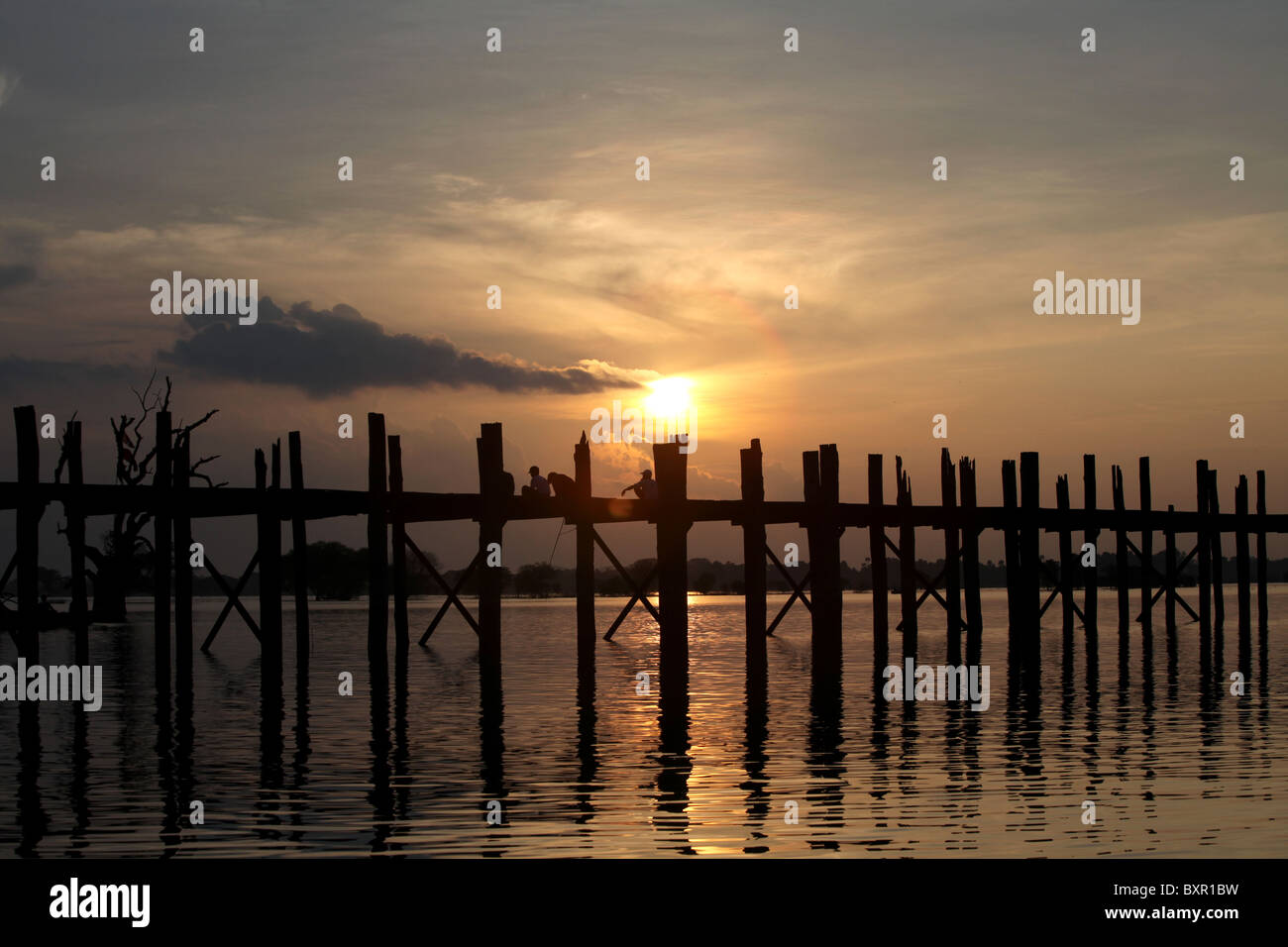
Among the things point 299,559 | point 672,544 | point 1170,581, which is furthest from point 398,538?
point 1170,581

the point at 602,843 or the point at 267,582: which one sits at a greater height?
the point at 267,582

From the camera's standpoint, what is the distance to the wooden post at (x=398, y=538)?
24062mm

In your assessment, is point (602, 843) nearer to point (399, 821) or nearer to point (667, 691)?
point (399, 821)

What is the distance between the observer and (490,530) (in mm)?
20422

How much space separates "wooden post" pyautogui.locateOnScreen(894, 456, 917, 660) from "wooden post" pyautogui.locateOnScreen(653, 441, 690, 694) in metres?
8.27

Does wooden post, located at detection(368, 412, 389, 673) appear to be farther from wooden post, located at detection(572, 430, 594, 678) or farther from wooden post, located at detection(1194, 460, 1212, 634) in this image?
wooden post, located at detection(1194, 460, 1212, 634)

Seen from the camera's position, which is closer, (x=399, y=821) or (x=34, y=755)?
(x=399, y=821)

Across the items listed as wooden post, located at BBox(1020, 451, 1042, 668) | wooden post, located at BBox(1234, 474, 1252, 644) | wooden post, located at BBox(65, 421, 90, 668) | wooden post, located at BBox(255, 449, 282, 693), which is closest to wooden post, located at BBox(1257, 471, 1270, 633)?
wooden post, located at BBox(1234, 474, 1252, 644)

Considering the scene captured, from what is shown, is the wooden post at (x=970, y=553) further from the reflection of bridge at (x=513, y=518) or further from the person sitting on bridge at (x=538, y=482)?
the person sitting on bridge at (x=538, y=482)

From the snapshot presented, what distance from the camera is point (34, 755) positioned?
15.4 m

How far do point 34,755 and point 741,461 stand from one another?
11.7 m

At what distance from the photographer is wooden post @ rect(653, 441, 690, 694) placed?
2078cm
